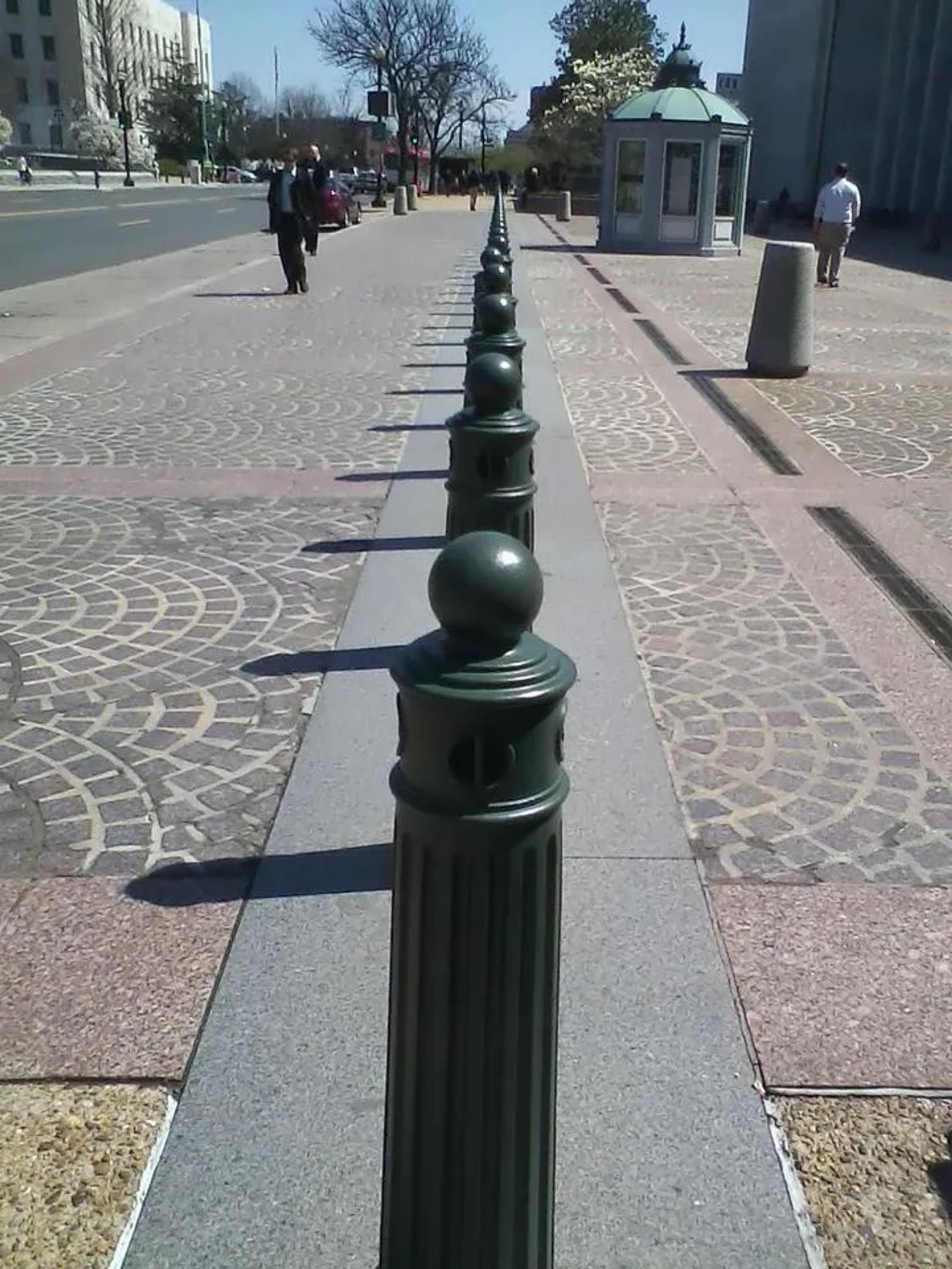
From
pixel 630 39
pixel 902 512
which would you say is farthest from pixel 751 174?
pixel 902 512

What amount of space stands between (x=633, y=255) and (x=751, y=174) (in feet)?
121

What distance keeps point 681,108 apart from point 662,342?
1450 centimetres

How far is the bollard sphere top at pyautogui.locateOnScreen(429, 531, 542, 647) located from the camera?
4.93 feet

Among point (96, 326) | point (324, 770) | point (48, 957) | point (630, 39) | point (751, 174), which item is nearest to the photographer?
point (48, 957)

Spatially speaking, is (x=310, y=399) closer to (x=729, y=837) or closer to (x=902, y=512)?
(x=902, y=512)

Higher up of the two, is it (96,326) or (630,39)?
(630,39)

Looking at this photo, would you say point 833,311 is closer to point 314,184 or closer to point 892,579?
point 314,184

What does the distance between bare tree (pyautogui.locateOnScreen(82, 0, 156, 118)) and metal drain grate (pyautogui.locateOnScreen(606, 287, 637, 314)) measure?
103672mm

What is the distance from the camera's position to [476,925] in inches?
62.4

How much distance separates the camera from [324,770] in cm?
362

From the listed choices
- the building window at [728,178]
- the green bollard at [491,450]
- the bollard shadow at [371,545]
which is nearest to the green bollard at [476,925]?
the green bollard at [491,450]

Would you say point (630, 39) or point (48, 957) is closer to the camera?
point (48, 957)

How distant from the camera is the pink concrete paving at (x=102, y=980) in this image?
2.46 meters

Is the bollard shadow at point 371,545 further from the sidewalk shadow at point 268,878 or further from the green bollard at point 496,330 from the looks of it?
the sidewalk shadow at point 268,878
